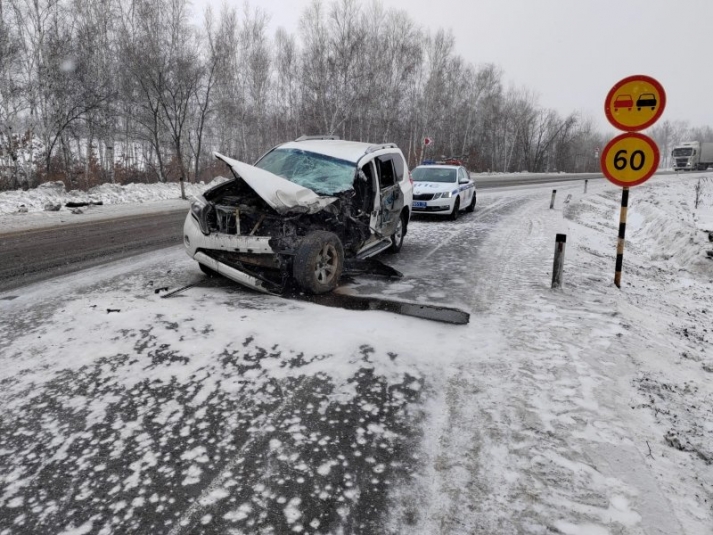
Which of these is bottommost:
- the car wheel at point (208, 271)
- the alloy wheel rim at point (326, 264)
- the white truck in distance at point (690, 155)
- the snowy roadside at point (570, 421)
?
the snowy roadside at point (570, 421)

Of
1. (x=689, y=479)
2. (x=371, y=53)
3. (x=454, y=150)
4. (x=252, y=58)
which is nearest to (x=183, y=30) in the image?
(x=252, y=58)

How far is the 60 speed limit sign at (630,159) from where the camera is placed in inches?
219

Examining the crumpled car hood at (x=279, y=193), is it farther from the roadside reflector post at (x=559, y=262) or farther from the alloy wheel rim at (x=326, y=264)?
Answer: the roadside reflector post at (x=559, y=262)

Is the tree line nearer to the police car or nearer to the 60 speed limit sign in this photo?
the police car

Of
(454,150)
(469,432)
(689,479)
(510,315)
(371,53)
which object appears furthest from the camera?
(454,150)

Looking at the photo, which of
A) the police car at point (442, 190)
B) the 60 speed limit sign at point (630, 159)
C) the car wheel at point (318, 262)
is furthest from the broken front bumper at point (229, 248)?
the police car at point (442, 190)

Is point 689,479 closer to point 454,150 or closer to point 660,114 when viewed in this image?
point 660,114

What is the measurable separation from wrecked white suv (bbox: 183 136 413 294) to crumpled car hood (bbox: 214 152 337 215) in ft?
0.04

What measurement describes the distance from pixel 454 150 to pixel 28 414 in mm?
52838

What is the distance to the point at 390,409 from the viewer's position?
122 inches

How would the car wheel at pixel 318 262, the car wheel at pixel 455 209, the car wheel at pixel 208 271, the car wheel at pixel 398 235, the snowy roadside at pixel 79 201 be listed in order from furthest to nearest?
the car wheel at pixel 455 209, the snowy roadside at pixel 79 201, the car wheel at pixel 398 235, the car wheel at pixel 208 271, the car wheel at pixel 318 262

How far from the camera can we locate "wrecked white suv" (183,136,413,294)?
16.8 feet

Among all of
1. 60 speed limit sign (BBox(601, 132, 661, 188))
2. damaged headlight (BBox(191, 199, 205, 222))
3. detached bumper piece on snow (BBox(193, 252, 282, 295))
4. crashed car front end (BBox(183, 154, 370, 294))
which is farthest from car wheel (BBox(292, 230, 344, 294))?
60 speed limit sign (BBox(601, 132, 661, 188))

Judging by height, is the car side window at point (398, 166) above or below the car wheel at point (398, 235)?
above
